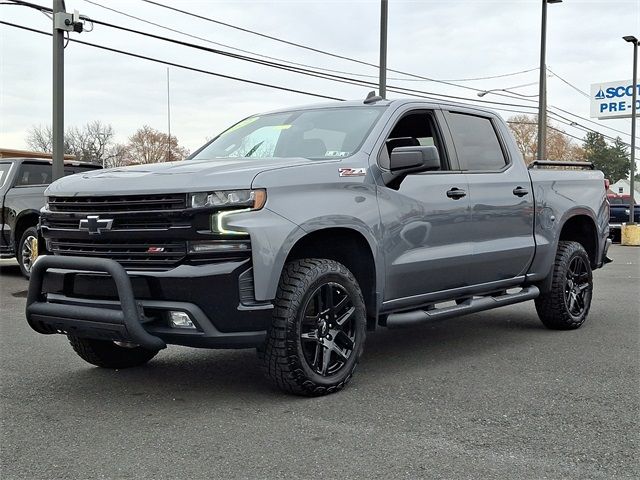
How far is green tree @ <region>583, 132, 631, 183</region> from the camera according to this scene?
110750mm

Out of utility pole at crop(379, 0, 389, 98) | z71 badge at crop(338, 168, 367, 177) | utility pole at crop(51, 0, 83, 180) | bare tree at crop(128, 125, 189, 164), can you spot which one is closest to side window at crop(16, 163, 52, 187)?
utility pole at crop(51, 0, 83, 180)

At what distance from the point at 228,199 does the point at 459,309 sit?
2.32m

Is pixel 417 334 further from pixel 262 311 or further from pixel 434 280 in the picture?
pixel 262 311

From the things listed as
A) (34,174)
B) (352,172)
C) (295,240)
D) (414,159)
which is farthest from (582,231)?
(34,174)

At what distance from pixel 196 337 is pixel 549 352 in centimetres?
320

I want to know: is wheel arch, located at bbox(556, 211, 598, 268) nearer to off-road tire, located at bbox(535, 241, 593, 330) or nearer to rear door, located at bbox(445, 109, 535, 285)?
off-road tire, located at bbox(535, 241, 593, 330)

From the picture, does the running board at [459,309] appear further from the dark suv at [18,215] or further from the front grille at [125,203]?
the dark suv at [18,215]

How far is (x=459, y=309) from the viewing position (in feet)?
19.4

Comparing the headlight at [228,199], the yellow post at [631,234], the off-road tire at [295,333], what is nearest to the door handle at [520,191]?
the off-road tire at [295,333]

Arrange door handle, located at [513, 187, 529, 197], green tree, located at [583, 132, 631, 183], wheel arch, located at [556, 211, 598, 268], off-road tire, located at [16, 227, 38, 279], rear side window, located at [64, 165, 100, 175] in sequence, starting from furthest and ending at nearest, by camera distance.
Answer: green tree, located at [583, 132, 631, 183]
rear side window, located at [64, 165, 100, 175]
off-road tire, located at [16, 227, 38, 279]
wheel arch, located at [556, 211, 598, 268]
door handle, located at [513, 187, 529, 197]

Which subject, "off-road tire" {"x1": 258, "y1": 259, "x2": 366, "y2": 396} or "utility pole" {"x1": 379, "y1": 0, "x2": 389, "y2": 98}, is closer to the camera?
"off-road tire" {"x1": 258, "y1": 259, "x2": 366, "y2": 396}

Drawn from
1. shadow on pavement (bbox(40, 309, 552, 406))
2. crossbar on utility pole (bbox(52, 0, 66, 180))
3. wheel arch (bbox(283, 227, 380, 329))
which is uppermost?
crossbar on utility pole (bbox(52, 0, 66, 180))

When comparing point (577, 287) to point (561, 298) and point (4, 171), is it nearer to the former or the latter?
point (561, 298)

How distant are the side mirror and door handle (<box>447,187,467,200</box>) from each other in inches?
23.9
